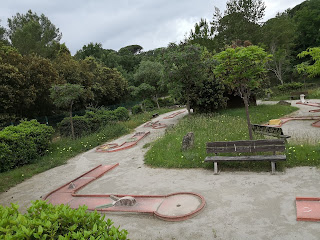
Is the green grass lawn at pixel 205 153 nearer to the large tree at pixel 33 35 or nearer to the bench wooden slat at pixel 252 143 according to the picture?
the bench wooden slat at pixel 252 143

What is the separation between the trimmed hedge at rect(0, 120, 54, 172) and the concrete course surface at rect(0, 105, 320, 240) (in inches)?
63.3

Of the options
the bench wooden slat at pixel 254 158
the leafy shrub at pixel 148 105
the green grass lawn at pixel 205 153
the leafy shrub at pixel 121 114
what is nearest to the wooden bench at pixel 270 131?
the green grass lawn at pixel 205 153

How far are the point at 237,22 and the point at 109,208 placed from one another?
37350 millimetres

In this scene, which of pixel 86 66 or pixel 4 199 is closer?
pixel 4 199

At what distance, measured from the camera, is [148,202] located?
634 centimetres

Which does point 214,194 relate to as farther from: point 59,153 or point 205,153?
point 59,153

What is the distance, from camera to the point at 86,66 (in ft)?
88.7

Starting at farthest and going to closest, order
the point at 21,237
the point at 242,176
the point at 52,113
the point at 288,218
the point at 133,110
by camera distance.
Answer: the point at 133,110 → the point at 52,113 → the point at 242,176 → the point at 288,218 → the point at 21,237

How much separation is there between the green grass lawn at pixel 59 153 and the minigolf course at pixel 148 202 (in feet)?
9.30

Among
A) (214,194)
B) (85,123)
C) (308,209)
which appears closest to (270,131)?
(214,194)

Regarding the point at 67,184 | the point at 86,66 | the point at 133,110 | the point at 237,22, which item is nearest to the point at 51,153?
the point at 67,184

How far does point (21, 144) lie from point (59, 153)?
81.2 inches

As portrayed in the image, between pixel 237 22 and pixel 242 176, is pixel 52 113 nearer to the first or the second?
pixel 242 176

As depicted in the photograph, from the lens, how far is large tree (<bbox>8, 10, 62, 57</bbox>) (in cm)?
2780
